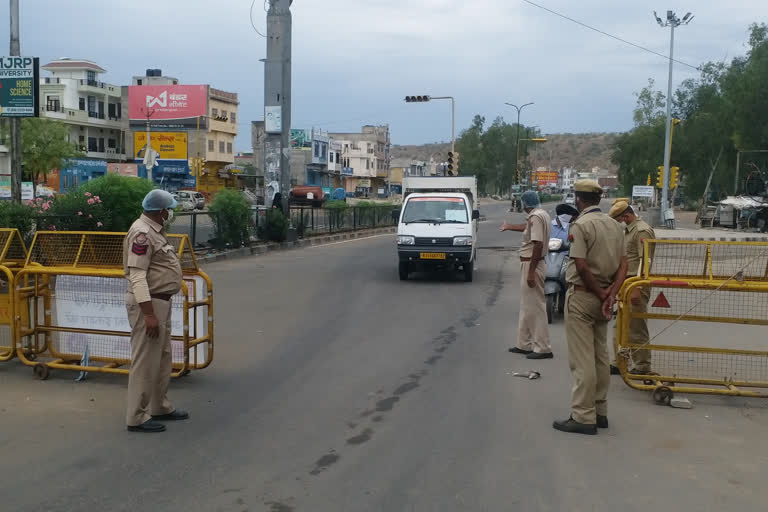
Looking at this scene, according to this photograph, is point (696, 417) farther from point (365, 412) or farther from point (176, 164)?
point (176, 164)

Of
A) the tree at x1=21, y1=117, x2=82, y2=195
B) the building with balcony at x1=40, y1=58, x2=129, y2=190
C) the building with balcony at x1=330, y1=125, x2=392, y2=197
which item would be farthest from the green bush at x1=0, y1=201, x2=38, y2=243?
the building with balcony at x1=330, y1=125, x2=392, y2=197

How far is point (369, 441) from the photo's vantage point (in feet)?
18.1

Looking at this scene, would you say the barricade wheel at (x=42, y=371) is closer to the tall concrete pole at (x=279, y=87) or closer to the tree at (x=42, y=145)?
the tall concrete pole at (x=279, y=87)

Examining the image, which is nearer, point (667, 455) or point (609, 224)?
point (667, 455)

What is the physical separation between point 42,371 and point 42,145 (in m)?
52.6

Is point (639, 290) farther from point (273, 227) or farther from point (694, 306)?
point (273, 227)

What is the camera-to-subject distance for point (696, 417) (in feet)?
20.9

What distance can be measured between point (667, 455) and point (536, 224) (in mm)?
3834

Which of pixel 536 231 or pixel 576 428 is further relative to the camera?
pixel 536 231

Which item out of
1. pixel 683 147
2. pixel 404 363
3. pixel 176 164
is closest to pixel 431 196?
pixel 404 363

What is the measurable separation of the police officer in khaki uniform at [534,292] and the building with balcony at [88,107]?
2547 inches

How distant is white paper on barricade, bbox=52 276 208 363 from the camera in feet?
23.6

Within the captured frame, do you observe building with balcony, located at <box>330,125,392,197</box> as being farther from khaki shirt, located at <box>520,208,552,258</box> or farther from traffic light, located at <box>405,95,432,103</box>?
khaki shirt, located at <box>520,208,552,258</box>

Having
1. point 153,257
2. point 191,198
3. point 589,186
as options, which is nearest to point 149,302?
point 153,257
